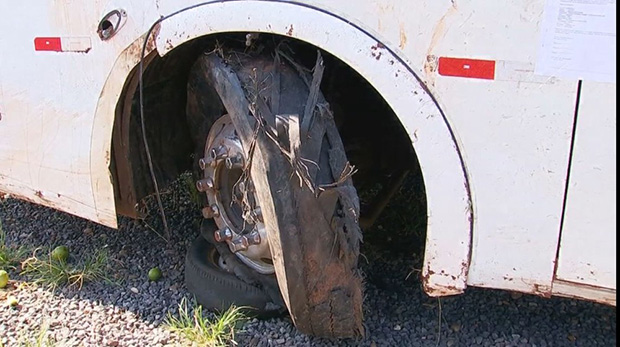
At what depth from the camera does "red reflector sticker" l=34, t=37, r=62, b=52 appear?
277 cm

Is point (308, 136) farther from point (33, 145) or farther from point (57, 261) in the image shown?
point (57, 261)

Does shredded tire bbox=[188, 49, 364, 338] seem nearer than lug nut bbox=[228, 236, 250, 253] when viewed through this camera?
Yes

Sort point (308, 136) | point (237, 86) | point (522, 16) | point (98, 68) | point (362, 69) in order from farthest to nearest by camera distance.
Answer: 1. point (98, 68)
2. point (237, 86)
3. point (308, 136)
4. point (362, 69)
5. point (522, 16)

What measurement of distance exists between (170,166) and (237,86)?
84cm

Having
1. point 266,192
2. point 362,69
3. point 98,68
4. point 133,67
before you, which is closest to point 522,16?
point 362,69

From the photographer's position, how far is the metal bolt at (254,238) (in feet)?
8.66

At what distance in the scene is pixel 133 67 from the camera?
102 inches

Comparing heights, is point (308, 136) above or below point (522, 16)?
below

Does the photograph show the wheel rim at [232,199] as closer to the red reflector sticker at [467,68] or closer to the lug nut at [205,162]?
the lug nut at [205,162]

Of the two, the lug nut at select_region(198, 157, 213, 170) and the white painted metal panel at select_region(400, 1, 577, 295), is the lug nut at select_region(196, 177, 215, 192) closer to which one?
the lug nut at select_region(198, 157, 213, 170)

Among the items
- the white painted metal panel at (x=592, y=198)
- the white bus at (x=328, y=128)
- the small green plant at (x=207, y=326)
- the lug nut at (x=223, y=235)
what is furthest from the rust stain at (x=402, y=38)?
the small green plant at (x=207, y=326)

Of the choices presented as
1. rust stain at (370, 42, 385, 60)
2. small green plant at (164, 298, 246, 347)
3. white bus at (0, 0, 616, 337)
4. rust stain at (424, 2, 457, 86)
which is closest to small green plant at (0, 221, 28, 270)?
white bus at (0, 0, 616, 337)

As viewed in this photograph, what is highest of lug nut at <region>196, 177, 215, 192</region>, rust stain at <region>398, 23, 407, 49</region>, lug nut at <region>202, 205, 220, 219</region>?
rust stain at <region>398, 23, 407, 49</region>

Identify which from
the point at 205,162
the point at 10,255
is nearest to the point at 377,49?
the point at 205,162
